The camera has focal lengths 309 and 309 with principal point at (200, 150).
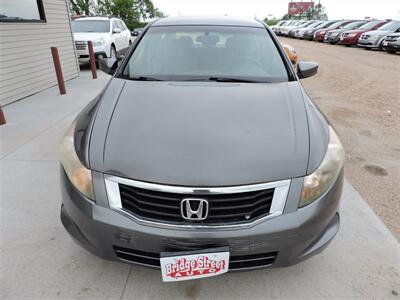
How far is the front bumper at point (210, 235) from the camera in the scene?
148 cm

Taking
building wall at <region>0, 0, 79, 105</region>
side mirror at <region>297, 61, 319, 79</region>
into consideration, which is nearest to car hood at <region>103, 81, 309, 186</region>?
side mirror at <region>297, 61, 319, 79</region>

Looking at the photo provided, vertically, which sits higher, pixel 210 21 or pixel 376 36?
pixel 210 21

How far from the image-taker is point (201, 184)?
1.47 m

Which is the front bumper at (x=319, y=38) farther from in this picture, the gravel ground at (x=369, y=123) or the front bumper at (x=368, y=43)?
the gravel ground at (x=369, y=123)

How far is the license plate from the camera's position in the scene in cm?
148

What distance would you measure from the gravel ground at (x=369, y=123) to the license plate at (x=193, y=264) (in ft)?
5.27

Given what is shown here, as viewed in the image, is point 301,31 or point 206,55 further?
point 301,31

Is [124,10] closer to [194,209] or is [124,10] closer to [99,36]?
[99,36]

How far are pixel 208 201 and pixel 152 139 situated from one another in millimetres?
474

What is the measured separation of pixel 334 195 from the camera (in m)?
1.66

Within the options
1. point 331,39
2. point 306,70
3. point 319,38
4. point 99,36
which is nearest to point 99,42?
point 99,36

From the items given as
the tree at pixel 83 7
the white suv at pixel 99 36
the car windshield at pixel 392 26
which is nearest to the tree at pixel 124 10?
the tree at pixel 83 7

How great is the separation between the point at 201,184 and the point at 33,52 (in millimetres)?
6381

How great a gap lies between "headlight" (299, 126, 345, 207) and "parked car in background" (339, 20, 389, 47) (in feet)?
59.3
